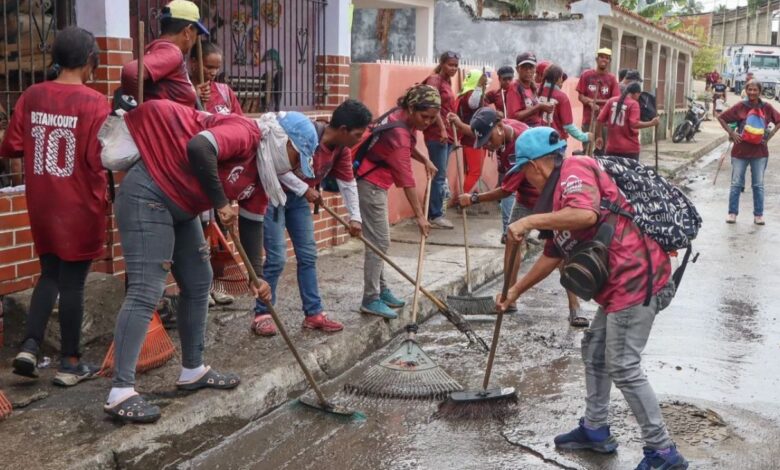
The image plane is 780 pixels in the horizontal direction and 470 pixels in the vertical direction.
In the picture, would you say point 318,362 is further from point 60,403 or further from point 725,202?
point 725,202

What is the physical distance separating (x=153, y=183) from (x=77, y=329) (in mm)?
1073

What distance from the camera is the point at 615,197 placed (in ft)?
13.5

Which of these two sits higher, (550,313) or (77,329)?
(77,329)

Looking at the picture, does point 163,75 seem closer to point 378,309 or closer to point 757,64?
point 378,309

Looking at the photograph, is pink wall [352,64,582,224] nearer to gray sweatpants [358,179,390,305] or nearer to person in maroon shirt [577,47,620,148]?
person in maroon shirt [577,47,620,148]

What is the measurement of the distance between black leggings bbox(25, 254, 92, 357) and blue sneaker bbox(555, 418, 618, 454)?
249 cm

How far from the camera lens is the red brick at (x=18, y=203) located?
5418mm

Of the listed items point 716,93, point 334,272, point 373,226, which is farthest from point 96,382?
point 716,93

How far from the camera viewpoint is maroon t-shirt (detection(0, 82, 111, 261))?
4.73 meters

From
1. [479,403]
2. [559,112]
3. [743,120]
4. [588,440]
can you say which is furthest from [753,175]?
[588,440]

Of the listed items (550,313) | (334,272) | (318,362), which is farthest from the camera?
(334,272)

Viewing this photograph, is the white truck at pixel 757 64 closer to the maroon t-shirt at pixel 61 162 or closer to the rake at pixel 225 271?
the rake at pixel 225 271

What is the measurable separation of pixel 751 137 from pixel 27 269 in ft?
29.4

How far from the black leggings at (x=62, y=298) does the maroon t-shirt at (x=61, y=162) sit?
0.08 m
